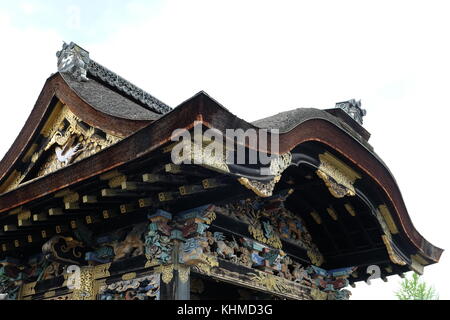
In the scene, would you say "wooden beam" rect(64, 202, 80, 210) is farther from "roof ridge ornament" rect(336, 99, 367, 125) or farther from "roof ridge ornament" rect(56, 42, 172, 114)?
"roof ridge ornament" rect(336, 99, 367, 125)

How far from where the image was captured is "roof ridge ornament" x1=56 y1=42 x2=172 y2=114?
8.02 m

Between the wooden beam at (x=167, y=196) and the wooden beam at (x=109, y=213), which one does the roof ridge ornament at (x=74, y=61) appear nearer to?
the wooden beam at (x=109, y=213)

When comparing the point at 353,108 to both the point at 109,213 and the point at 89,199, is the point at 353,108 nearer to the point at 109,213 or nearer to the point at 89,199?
the point at 109,213

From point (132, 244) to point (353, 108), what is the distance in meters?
4.37

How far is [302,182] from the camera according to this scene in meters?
7.14

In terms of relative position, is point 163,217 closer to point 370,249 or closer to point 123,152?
point 123,152

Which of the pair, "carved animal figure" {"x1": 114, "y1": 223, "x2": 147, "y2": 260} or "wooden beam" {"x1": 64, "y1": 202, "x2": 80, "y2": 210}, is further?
"carved animal figure" {"x1": 114, "y1": 223, "x2": 147, "y2": 260}

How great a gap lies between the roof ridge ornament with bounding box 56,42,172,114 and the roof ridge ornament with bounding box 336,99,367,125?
11.3 ft

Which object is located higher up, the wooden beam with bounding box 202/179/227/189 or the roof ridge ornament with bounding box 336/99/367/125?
the roof ridge ornament with bounding box 336/99/367/125

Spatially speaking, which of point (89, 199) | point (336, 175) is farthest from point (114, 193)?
point (336, 175)

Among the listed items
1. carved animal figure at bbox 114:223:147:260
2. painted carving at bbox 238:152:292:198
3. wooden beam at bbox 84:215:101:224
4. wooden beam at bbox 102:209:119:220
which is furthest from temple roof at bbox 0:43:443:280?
carved animal figure at bbox 114:223:147:260

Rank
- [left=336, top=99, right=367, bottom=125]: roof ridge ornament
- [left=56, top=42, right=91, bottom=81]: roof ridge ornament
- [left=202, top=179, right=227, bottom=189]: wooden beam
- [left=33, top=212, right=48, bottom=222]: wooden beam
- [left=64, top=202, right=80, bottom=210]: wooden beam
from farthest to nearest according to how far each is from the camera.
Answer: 1. [left=336, top=99, right=367, bottom=125]: roof ridge ornament
2. [left=56, top=42, right=91, bottom=81]: roof ridge ornament
3. [left=33, top=212, right=48, bottom=222]: wooden beam
4. [left=64, top=202, right=80, bottom=210]: wooden beam
5. [left=202, top=179, right=227, bottom=189]: wooden beam

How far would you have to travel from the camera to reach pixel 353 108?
856cm

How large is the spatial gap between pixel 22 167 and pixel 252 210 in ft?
11.0
